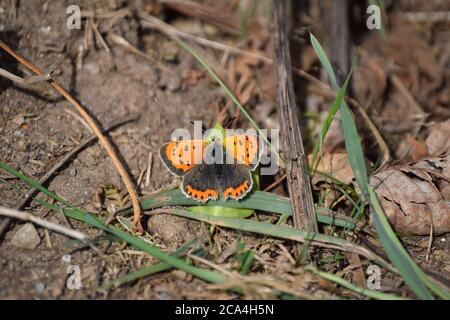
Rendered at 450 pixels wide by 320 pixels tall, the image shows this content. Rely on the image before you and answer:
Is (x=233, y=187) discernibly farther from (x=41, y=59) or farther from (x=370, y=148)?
(x=41, y=59)

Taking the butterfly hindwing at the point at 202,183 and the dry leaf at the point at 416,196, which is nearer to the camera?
the butterfly hindwing at the point at 202,183

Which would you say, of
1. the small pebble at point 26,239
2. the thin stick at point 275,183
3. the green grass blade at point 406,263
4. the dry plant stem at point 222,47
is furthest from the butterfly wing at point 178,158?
the dry plant stem at point 222,47

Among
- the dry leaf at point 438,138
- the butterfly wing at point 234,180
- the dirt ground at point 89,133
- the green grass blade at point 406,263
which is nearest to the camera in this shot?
the green grass blade at point 406,263

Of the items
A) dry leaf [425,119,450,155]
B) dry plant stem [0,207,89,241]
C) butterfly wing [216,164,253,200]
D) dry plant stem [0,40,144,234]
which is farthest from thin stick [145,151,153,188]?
dry leaf [425,119,450,155]

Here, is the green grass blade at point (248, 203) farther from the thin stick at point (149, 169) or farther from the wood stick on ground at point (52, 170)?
the wood stick on ground at point (52, 170)

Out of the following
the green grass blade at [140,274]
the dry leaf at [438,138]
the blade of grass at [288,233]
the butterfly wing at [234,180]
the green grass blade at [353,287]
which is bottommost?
the green grass blade at [353,287]

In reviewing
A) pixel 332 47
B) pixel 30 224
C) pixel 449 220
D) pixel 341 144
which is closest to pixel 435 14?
pixel 332 47

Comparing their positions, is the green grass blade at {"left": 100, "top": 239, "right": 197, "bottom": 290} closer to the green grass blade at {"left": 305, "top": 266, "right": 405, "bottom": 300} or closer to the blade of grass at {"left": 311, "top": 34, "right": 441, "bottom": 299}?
the green grass blade at {"left": 305, "top": 266, "right": 405, "bottom": 300}
